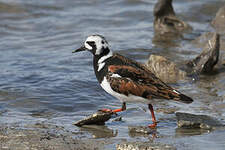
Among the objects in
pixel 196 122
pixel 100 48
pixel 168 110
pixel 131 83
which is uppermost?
pixel 100 48

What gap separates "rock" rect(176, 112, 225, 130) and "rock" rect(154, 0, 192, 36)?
6.63 m

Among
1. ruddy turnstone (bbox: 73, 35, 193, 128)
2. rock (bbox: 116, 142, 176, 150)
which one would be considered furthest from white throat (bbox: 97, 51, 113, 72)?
rock (bbox: 116, 142, 176, 150)

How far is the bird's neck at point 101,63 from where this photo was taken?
7062 mm

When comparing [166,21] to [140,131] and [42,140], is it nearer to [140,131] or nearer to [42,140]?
[140,131]

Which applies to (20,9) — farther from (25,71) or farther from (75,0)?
(25,71)

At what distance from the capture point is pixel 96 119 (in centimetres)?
696

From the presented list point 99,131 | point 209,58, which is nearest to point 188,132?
point 99,131

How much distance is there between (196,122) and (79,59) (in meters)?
4.97

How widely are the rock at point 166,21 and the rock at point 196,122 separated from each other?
663cm

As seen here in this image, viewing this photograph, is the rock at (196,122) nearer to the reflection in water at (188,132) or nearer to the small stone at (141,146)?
the reflection in water at (188,132)

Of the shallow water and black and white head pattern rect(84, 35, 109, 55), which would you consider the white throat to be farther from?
the shallow water

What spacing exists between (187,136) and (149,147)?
2.88 feet

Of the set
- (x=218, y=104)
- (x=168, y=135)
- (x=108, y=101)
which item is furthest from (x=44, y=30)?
(x=168, y=135)

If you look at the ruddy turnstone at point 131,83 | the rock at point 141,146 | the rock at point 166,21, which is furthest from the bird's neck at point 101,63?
the rock at point 166,21
